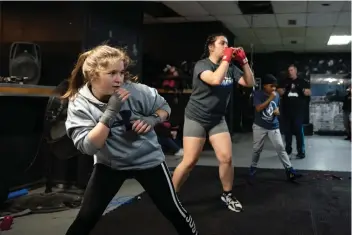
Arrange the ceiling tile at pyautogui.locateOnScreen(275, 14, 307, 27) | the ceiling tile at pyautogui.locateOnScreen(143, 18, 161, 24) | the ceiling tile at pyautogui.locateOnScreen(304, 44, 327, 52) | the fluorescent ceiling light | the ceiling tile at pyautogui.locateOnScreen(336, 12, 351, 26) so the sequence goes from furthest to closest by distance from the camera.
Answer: the ceiling tile at pyautogui.locateOnScreen(304, 44, 327, 52)
the fluorescent ceiling light
the ceiling tile at pyautogui.locateOnScreen(143, 18, 161, 24)
the ceiling tile at pyautogui.locateOnScreen(275, 14, 307, 27)
the ceiling tile at pyautogui.locateOnScreen(336, 12, 351, 26)

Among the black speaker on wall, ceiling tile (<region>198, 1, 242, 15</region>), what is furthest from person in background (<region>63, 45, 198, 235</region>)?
ceiling tile (<region>198, 1, 242, 15</region>)

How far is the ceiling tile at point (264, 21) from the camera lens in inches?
324

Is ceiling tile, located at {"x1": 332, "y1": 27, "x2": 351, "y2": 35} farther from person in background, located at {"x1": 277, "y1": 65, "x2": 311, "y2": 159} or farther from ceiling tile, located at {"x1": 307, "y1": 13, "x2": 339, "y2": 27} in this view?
person in background, located at {"x1": 277, "y1": 65, "x2": 311, "y2": 159}

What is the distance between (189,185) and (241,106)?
919cm

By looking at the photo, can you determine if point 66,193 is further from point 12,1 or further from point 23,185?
point 12,1

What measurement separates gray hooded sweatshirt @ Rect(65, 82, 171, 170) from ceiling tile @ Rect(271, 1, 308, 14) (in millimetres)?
5730

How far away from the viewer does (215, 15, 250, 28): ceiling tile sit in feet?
27.2

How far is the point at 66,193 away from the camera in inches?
156

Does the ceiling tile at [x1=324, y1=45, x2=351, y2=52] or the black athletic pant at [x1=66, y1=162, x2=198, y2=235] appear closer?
the black athletic pant at [x1=66, y1=162, x2=198, y2=235]

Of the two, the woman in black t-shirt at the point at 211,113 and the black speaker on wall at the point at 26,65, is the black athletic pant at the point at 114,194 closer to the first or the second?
the woman in black t-shirt at the point at 211,113

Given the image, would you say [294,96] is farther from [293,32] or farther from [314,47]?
[314,47]

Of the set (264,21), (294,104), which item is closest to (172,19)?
(264,21)

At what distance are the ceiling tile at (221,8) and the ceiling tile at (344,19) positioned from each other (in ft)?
6.71

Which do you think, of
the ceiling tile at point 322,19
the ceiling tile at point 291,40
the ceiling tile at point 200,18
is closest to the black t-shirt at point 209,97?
the ceiling tile at point 200,18
